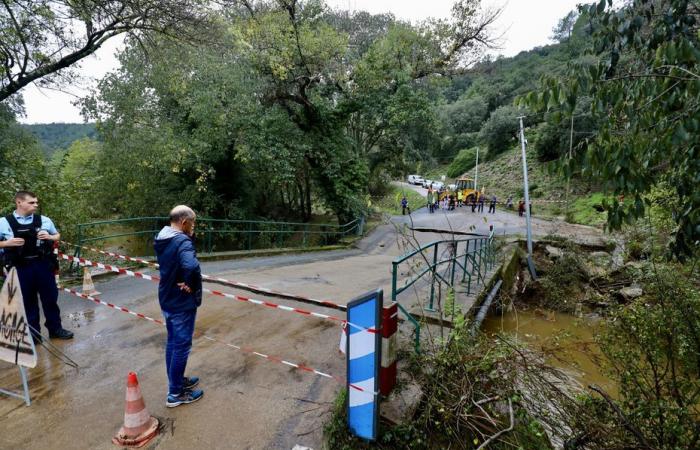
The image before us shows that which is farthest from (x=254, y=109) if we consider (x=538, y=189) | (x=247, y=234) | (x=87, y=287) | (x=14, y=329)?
(x=538, y=189)

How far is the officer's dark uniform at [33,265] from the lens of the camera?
154 inches

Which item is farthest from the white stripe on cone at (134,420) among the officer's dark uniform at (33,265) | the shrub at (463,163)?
the shrub at (463,163)

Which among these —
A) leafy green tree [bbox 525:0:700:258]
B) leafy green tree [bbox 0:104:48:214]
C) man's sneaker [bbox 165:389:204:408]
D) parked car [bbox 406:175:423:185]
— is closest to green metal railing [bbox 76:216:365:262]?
leafy green tree [bbox 0:104:48:214]

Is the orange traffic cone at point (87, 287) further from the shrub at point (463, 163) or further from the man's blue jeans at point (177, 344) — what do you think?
the shrub at point (463, 163)

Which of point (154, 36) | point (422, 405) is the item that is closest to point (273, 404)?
point (422, 405)

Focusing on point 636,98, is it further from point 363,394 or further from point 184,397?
point 184,397

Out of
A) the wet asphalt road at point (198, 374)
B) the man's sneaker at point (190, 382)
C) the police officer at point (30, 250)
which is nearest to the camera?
the wet asphalt road at point (198, 374)

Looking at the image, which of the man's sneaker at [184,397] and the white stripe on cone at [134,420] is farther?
the man's sneaker at [184,397]

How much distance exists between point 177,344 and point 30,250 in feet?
7.75

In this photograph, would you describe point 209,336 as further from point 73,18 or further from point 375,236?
point 375,236

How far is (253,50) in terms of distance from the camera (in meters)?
12.9

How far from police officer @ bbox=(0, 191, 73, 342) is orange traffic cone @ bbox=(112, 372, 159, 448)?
6.58ft

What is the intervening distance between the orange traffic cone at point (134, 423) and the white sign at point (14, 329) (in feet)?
3.66

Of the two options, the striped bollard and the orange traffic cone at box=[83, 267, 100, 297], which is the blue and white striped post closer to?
the striped bollard
